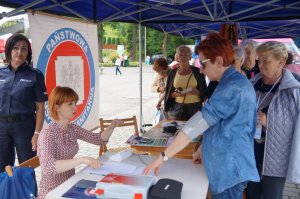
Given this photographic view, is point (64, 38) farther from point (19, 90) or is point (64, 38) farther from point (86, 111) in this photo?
point (19, 90)

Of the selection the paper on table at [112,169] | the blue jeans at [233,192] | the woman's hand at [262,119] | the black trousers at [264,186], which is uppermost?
the woman's hand at [262,119]

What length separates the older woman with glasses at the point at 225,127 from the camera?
63.3 inches

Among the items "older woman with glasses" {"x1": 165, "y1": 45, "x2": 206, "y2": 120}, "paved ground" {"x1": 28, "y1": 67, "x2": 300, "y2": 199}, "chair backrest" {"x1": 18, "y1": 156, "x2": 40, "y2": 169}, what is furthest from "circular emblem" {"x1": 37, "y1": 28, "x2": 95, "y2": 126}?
"chair backrest" {"x1": 18, "y1": 156, "x2": 40, "y2": 169}

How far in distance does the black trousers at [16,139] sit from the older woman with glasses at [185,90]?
1910 mm

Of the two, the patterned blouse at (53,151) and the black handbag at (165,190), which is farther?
the patterned blouse at (53,151)

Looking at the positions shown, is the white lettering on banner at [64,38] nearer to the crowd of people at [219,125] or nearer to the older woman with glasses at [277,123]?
the crowd of people at [219,125]

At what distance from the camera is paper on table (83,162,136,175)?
1.90 meters

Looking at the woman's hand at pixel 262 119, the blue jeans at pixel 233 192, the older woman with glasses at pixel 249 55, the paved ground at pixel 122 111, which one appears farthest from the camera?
the paved ground at pixel 122 111

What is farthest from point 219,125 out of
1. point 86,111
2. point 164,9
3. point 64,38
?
point 86,111

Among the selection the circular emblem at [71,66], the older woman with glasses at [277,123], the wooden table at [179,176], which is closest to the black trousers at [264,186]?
the older woman with glasses at [277,123]

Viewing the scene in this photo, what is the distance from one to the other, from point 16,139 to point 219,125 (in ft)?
6.19

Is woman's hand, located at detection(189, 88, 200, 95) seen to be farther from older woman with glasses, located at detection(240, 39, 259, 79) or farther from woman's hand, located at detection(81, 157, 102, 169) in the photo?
woman's hand, located at detection(81, 157, 102, 169)

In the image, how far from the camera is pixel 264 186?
225 centimetres

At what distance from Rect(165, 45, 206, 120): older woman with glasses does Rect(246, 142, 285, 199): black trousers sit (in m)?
1.71
